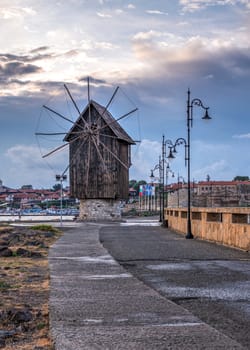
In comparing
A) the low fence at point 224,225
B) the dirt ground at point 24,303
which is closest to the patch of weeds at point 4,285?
the dirt ground at point 24,303

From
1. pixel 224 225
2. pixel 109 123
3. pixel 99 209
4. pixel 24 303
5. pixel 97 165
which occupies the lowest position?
pixel 24 303

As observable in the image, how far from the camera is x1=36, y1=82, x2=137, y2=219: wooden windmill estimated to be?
200 ft

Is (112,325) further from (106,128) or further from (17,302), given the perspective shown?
(106,128)

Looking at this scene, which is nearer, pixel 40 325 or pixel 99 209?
pixel 40 325

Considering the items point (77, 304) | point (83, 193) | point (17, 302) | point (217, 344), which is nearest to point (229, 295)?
point (77, 304)

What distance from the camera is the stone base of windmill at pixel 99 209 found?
62156mm

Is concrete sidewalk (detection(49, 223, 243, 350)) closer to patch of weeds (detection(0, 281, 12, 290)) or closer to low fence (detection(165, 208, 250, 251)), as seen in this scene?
patch of weeds (detection(0, 281, 12, 290))

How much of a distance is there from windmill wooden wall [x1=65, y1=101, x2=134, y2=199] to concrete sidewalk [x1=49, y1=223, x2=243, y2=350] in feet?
159

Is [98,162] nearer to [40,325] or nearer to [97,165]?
[97,165]

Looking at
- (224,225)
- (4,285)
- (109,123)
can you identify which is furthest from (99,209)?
(4,285)

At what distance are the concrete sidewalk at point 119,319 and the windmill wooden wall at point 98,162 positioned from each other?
48.4m

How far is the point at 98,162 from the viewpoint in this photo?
61.3m

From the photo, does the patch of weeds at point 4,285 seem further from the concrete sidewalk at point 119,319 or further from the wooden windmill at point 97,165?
the wooden windmill at point 97,165

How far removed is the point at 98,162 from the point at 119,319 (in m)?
53.9
